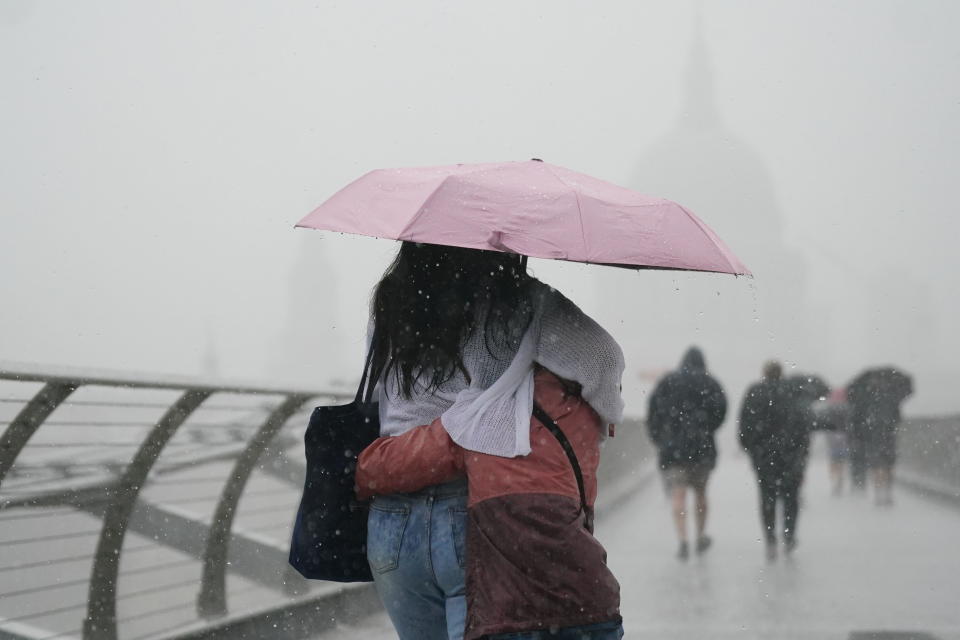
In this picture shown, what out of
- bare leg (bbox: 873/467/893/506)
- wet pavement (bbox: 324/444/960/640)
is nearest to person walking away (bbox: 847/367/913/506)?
bare leg (bbox: 873/467/893/506)

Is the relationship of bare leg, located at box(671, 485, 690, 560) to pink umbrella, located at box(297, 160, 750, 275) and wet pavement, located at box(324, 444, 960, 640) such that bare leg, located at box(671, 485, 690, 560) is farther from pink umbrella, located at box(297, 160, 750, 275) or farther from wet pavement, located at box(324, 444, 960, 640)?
pink umbrella, located at box(297, 160, 750, 275)

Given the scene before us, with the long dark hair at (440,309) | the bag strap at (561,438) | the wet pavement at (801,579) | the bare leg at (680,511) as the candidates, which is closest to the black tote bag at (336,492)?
the long dark hair at (440,309)

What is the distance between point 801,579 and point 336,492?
817 centimetres

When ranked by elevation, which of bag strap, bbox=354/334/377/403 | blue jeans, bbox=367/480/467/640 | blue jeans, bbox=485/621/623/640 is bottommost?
blue jeans, bbox=485/621/623/640

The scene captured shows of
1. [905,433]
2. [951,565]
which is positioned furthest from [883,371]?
[951,565]

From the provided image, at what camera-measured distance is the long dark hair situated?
2625mm

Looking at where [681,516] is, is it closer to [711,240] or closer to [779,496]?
[779,496]

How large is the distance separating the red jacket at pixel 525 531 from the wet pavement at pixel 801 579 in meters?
3.89

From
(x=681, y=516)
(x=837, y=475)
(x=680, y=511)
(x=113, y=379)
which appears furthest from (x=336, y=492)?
(x=837, y=475)

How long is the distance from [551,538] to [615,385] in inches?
13.0

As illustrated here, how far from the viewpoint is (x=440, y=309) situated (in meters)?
2.63

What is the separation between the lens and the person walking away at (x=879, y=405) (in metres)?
14.9

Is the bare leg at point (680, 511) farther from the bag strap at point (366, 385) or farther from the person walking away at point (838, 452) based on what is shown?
the bag strap at point (366, 385)

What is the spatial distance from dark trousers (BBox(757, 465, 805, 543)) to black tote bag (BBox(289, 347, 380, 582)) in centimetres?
828
